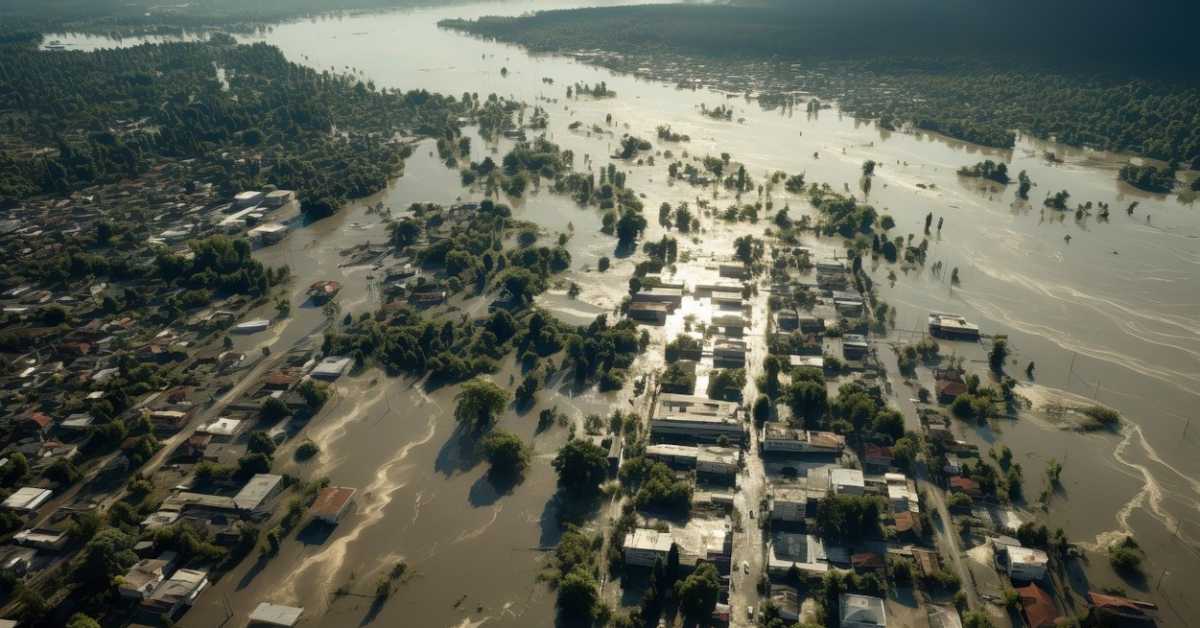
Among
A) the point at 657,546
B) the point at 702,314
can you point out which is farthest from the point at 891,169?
the point at 657,546

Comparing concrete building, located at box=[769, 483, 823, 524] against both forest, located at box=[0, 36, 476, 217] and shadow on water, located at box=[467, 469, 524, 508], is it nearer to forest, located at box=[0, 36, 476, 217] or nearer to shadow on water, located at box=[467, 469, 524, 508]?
shadow on water, located at box=[467, 469, 524, 508]

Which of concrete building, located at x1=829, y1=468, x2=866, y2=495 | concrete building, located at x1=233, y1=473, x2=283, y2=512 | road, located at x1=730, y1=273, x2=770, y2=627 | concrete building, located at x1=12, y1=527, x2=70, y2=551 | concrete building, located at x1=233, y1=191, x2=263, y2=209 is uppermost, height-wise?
concrete building, located at x1=233, y1=191, x2=263, y2=209

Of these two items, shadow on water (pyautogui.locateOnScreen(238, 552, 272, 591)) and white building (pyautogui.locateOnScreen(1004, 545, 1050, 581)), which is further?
shadow on water (pyautogui.locateOnScreen(238, 552, 272, 591))

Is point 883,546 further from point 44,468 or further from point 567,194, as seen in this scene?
point 567,194

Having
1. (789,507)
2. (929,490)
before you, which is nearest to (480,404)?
(789,507)

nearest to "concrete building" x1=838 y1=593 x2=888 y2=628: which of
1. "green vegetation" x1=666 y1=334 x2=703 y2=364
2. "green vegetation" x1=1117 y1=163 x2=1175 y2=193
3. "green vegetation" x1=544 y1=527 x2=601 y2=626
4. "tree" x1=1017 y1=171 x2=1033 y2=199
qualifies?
"green vegetation" x1=544 y1=527 x2=601 y2=626

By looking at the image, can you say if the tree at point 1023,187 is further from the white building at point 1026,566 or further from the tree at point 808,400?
the white building at point 1026,566

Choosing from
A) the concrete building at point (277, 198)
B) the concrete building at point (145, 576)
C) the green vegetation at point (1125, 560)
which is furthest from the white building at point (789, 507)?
the concrete building at point (277, 198)
